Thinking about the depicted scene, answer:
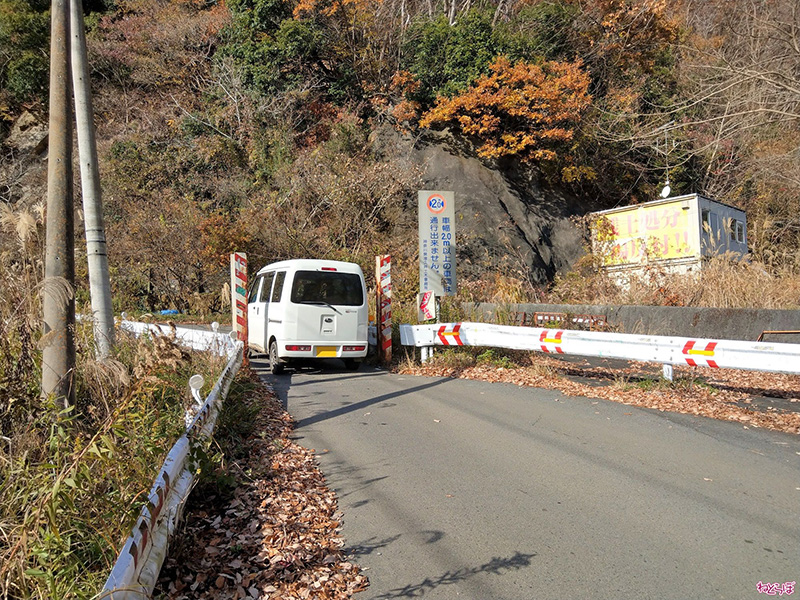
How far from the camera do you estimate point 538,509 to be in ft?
14.3

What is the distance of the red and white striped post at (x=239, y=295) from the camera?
10.9 meters

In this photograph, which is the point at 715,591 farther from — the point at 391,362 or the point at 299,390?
the point at 391,362

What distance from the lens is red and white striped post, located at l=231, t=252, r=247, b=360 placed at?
431 inches

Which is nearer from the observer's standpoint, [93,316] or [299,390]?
[93,316]

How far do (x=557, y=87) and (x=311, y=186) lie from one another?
9584 mm

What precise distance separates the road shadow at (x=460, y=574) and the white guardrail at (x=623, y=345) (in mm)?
5071

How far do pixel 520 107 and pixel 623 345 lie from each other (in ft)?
48.7

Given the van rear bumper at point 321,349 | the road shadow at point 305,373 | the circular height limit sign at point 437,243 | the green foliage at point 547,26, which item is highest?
the green foliage at point 547,26

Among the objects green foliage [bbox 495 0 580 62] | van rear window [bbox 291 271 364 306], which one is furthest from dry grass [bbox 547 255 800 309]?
green foliage [bbox 495 0 580 62]

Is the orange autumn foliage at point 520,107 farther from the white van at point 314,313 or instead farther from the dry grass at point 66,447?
the dry grass at point 66,447

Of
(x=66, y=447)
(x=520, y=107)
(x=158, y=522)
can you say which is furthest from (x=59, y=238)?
(x=520, y=107)

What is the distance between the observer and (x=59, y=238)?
4520mm

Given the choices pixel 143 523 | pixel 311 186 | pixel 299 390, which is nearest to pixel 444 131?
pixel 311 186

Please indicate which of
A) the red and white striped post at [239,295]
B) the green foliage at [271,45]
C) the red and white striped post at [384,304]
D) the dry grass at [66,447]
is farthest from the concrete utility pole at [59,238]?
the green foliage at [271,45]
